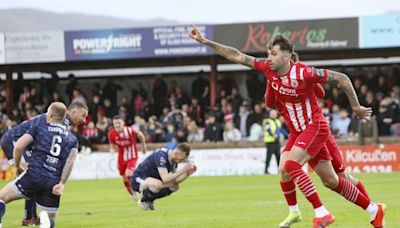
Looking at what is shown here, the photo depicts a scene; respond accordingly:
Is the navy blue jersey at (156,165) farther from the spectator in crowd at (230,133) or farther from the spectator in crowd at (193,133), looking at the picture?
the spectator in crowd at (193,133)

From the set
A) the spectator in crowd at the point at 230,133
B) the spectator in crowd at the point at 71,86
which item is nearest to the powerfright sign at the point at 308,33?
the spectator in crowd at the point at 230,133

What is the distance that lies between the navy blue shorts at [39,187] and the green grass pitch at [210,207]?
5.99ft

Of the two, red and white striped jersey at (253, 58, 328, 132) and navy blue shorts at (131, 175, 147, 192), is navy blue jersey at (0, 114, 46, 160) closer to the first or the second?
navy blue shorts at (131, 175, 147, 192)

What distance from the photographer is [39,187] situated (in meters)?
11.1

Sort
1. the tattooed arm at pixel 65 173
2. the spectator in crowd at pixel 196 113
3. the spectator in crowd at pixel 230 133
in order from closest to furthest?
the tattooed arm at pixel 65 173
the spectator in crowd at pixel 230 133
the spectator in crowd at pixel 196 113

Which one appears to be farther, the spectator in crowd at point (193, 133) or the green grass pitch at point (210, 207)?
the spectator in crowd at point (193, 133)

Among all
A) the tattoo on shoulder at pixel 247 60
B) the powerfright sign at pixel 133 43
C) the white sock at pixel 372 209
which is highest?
the powerfright sign at pixel 133 43

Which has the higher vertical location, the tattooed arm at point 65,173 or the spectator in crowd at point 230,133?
A: the tattooed arm at point 65,173

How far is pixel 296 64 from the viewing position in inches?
415

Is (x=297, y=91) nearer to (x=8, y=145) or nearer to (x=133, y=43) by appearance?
(x=8, y=145)

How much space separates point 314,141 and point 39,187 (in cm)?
341

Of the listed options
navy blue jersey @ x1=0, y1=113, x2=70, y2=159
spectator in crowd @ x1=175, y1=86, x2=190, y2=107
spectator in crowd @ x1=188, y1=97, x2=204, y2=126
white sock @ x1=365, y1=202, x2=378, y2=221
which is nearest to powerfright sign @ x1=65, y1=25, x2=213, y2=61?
spectator in crowd @ x1=175, y1=86, x2=190, y2=107

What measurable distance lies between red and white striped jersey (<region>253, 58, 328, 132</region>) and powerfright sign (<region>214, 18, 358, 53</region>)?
72.2 ft

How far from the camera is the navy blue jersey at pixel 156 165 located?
15539mm
